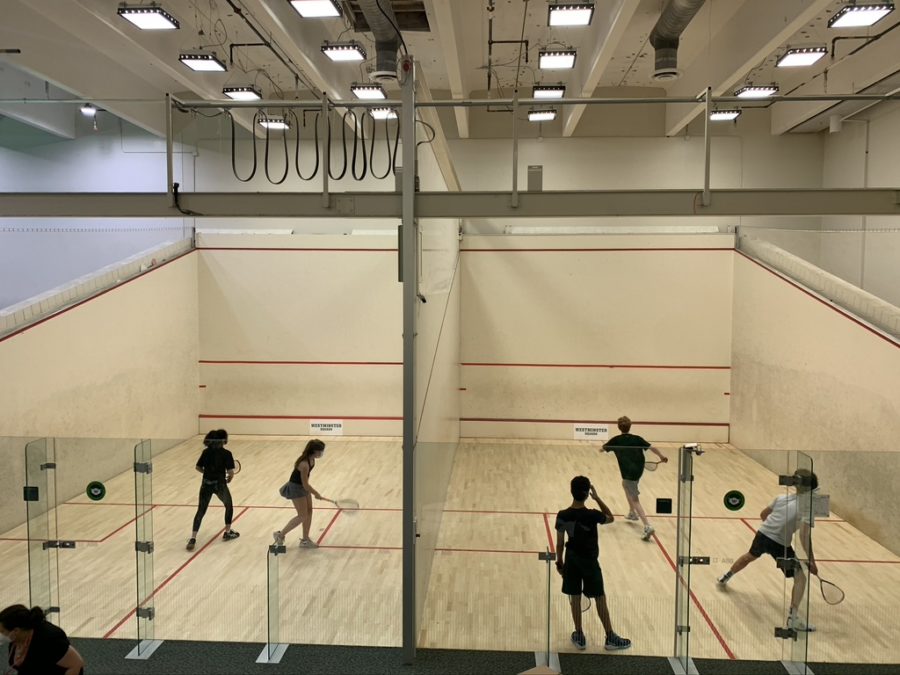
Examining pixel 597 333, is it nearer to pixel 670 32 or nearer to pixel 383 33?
pixel 670 32

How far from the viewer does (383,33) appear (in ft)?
22.0

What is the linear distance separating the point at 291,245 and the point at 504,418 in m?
3.91

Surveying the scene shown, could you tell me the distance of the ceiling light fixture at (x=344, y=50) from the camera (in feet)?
22.8

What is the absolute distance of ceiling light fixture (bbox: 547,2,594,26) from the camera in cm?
591

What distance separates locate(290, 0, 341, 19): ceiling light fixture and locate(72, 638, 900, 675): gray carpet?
190 inches

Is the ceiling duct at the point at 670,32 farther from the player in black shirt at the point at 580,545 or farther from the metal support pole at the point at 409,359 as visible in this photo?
the player in black shirt at the point at 580,545

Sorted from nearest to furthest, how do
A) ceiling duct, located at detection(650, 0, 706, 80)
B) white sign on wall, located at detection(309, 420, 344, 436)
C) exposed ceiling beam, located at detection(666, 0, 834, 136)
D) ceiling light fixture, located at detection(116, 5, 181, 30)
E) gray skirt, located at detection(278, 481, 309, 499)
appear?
gray skirt, located at detection(278, 481, 309, 499) → ceiling light fixture, located at detection(116, 5, 181, 30) → exposed ceiling beam, located at detection(666, 0, 834, 136) → ceiling duct, located at detection(650, 0, 706, 80) → white sign on wall, located at detection(309, 420, 344, 436)

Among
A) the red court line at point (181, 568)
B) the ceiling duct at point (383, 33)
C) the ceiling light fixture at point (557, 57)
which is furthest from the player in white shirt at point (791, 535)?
the ceiling light fixture at point (557, 57)

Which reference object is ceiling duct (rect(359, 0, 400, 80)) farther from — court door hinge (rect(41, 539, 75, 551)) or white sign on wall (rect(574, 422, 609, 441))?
white sign on wall (rect(574, 422, 609, 441))

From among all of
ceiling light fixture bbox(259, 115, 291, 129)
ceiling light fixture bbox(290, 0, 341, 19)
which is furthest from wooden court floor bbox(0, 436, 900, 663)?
ceiling light fixture bbox(259, 115, 291, 129)

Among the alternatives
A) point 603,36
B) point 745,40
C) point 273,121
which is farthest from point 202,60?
point 745,40

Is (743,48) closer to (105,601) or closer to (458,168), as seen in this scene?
(458,168)

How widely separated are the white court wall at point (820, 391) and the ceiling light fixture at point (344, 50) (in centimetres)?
544

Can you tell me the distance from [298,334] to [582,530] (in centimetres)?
673
